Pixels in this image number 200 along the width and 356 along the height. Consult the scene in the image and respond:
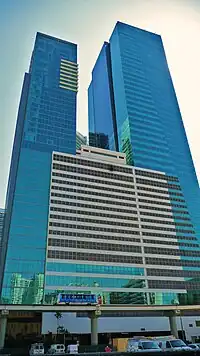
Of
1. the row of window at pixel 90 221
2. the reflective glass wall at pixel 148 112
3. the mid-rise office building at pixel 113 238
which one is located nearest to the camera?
the mid-rise office building at pixel 113 238

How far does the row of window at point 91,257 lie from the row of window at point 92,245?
6.75 feet

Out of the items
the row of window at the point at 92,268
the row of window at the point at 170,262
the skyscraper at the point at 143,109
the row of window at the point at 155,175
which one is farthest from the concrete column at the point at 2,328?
the skyscraper at the point at 143,109

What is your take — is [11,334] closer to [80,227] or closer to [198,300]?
[80,227]

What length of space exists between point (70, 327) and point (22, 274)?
1735cm

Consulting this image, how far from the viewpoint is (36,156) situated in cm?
9044

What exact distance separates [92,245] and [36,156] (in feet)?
111

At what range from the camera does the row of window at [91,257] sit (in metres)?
74.7

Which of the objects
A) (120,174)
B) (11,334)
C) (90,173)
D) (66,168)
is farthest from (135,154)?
(11,334)

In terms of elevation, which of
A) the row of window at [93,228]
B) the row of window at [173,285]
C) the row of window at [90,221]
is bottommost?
the row of window at [173,285]

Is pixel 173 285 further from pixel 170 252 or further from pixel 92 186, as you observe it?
pixel 92 186

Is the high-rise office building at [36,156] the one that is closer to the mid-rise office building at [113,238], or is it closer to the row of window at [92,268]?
the mid-rise office building at [113,238]

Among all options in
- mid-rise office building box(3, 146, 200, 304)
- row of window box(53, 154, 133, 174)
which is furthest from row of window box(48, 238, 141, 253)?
row of window box(53, 154, 133, 174)

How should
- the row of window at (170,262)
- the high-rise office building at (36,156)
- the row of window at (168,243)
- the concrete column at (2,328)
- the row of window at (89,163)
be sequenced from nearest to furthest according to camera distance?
the concrete column at (2,328)
the high-rise office building at (36,156)
the row of window at (170,262)
the row of window at (168,243)
the row of window at (89,163)

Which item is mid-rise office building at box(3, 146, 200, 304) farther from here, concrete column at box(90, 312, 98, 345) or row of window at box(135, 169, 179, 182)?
concrete column at box(90, 312, 98, 345)
